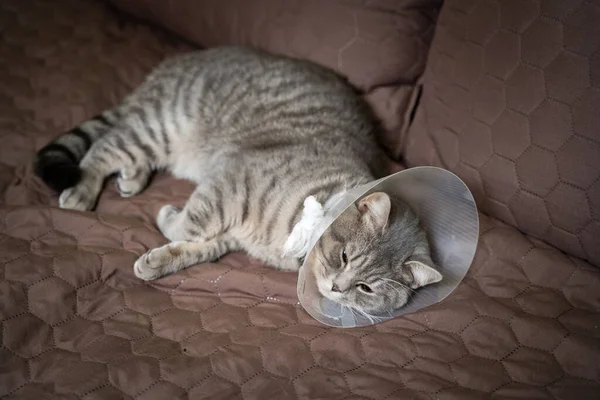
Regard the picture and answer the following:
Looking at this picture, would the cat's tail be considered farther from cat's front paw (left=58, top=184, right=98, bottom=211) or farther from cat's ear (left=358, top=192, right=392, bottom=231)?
cat's ear (left=358, top=192, right=392, bottom=231)

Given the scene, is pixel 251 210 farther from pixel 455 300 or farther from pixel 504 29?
pixel 504 29

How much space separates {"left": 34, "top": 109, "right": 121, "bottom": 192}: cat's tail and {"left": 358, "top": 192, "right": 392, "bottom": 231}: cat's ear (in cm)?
92

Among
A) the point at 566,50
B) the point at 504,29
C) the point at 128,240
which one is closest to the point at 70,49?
the point at 128,240

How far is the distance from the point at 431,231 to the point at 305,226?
357mm

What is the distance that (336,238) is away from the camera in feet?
4.04

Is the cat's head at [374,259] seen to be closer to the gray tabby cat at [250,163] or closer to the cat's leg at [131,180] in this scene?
the gray tabby cat at [250,163]

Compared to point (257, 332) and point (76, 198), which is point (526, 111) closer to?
point (257, 332)

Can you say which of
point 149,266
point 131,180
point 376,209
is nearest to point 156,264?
point 149,266

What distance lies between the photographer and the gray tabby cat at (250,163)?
1213 millimetres

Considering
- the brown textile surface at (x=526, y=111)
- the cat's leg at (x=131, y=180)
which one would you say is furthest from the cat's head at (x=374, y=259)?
the cat's leg at (x=131, y=180)

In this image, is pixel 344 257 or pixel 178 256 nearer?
pixel 344 257

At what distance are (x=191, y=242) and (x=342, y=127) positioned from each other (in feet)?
1.93

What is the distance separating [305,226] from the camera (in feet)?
4.06

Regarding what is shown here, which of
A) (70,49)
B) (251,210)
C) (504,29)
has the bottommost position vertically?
(251,210)
